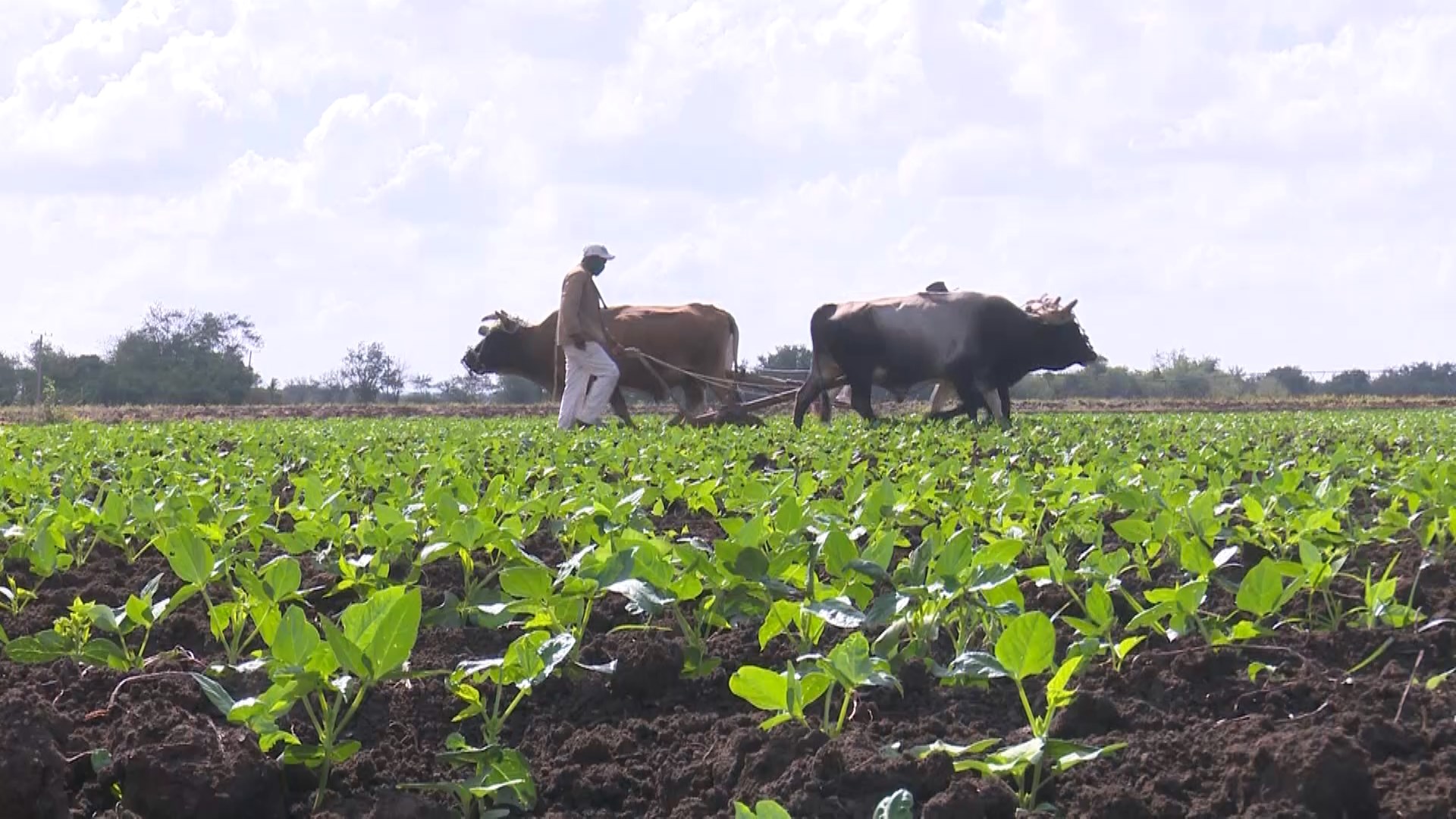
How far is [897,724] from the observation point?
100 inches

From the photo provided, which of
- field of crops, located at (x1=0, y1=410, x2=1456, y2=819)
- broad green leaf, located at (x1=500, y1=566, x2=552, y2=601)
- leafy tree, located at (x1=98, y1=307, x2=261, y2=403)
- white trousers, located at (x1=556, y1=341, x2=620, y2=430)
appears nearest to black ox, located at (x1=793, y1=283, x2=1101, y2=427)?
white trousers, located at (x1=556, y1=341, x2=620, y2=430)

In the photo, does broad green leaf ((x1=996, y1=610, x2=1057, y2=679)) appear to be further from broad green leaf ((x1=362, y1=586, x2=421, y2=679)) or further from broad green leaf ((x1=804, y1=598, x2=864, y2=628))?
broad green leaf ((x1=362, y1=586, x2=421, y2=679))

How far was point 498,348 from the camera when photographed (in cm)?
1948

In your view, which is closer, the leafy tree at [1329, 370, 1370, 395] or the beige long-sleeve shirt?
the beige long-sleeve shirt

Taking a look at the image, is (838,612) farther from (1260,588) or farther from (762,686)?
(1260,588)

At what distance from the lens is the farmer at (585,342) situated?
13.4m

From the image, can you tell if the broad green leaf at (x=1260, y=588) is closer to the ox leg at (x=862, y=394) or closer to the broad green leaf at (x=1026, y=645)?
the broad green leaf at (x=1026, y=645)

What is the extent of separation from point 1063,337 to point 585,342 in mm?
5213

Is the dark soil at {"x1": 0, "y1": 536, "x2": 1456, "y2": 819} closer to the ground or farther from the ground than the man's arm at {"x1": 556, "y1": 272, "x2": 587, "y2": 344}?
closer to the ground

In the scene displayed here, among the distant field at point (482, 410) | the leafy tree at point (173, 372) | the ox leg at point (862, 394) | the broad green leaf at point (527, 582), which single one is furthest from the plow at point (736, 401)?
the leafy tree at point (173, 372)

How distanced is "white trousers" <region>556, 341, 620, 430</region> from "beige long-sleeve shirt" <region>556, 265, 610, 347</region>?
134 mm

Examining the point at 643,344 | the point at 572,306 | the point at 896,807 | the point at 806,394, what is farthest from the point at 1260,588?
the point at 643,344

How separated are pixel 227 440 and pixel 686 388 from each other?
24.2ft

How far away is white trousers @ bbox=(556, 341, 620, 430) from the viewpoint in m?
13.6
